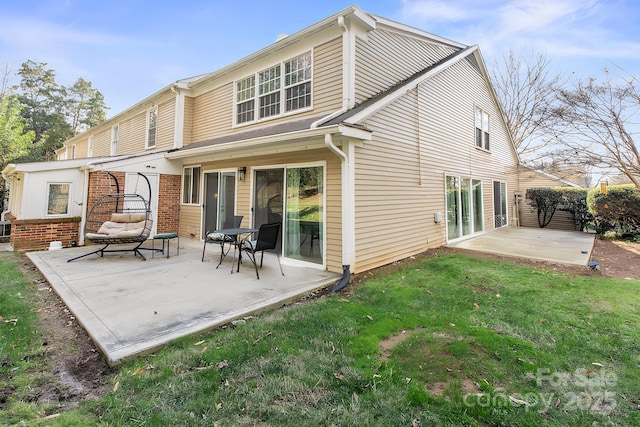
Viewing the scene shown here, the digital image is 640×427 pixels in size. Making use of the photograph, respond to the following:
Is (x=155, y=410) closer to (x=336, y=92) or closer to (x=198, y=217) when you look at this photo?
(x=336, y=92)

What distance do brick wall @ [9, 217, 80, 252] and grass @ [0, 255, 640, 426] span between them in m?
6.39

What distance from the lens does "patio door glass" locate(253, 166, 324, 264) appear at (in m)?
5.91

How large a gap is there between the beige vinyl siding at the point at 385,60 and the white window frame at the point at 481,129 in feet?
A: 11.8

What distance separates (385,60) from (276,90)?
8.94ft

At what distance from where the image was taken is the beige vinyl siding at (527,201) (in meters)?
13.1

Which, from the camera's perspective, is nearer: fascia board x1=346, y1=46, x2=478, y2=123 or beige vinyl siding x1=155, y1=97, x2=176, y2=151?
fascia board x1=346, y1=46, x2=478, y2=123

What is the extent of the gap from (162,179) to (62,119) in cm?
2891

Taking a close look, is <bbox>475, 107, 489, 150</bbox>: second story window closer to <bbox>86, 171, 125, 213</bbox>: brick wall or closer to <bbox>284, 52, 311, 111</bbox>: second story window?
<bbox>284, 52, 311, 111</bbox>: second story window

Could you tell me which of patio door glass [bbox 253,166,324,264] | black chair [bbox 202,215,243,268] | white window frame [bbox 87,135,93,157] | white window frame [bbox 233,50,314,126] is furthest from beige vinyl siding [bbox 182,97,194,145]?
white window frame [bbox 87,135,93,157]

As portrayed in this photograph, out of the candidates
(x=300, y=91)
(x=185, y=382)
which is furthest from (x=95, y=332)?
(x=300, y=91)

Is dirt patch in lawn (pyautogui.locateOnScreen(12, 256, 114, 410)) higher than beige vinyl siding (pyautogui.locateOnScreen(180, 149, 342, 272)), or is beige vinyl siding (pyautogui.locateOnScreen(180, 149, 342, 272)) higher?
beige vinyl siding (pyautogui.locateOnScreen(180, 149, 342, 272))

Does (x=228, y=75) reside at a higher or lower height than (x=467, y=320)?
higher

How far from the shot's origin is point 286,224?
6.47 m

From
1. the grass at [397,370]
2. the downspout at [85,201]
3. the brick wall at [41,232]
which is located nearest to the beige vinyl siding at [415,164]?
the grass at [397,370]
